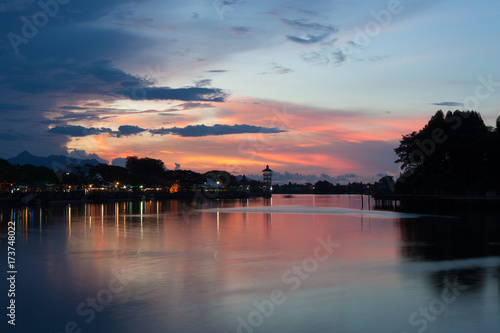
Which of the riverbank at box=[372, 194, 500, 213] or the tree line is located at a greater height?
the tree line

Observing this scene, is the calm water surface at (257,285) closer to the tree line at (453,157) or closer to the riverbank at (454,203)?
the riverbank at (454,203)

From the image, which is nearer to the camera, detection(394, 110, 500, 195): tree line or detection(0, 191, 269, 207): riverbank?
detection(394, 110, 500, 195): tree line

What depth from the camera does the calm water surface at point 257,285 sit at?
500 inches

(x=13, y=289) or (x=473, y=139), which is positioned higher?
(x=473, y=139)

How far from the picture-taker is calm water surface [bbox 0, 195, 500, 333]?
12695 mm

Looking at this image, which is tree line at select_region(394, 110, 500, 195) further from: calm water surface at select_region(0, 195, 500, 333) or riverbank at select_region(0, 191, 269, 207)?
riverbank at select_region(0, 191, 269, 207)

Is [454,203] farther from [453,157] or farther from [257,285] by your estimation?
[257,285]

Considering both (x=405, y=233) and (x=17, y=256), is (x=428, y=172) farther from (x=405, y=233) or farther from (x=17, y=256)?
(x=17, y=256)

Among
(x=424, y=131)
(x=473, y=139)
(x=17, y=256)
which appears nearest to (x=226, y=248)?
(x=17, y=256)

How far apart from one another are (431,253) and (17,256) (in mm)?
21259

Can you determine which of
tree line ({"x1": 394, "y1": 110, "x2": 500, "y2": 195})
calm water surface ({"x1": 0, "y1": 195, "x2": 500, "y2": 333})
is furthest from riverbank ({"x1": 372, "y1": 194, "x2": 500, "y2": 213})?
calm water surface ({"x1": 0, "y1": 195, "x2": 500, "y2": 333})

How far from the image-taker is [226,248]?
2700cm

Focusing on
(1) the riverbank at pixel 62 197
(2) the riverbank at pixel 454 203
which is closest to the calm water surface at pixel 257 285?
(2) the riverbank at pixel 454 203

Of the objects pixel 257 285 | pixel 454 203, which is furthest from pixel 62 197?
pixel 257 285
